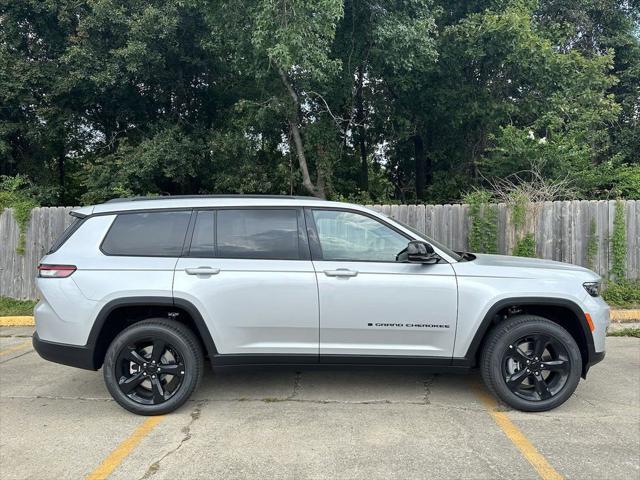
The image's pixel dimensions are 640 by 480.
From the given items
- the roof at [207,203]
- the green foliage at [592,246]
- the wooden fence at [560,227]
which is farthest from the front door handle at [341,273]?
the green foliage at [592,246]

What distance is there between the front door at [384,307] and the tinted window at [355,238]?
0.13 ft

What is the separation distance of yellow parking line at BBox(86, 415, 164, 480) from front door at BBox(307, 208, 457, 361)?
1.54 metres

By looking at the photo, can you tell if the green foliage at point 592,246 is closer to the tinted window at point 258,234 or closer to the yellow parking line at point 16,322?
the tinted window at point 258,234

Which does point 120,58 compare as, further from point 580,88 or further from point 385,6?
point 580,88

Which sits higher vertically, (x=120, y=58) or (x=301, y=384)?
(x=120, y=58)

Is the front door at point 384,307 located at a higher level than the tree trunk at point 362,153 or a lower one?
lower

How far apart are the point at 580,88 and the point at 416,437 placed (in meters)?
11.2

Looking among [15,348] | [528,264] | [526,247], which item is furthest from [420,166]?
[15,348]

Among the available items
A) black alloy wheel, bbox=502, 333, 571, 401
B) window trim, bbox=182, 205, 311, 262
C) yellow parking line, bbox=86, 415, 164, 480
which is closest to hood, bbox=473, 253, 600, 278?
black alloy wheel, bbox=502, 333, 571, 401

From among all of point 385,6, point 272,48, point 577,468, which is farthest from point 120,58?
point 577,468

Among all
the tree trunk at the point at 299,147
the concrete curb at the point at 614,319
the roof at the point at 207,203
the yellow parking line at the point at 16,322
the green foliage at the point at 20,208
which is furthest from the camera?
the tree trunk at the point at 299,147

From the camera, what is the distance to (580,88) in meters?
12.0

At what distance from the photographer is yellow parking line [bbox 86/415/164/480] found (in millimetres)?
3328

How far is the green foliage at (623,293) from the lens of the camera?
8.30 m
